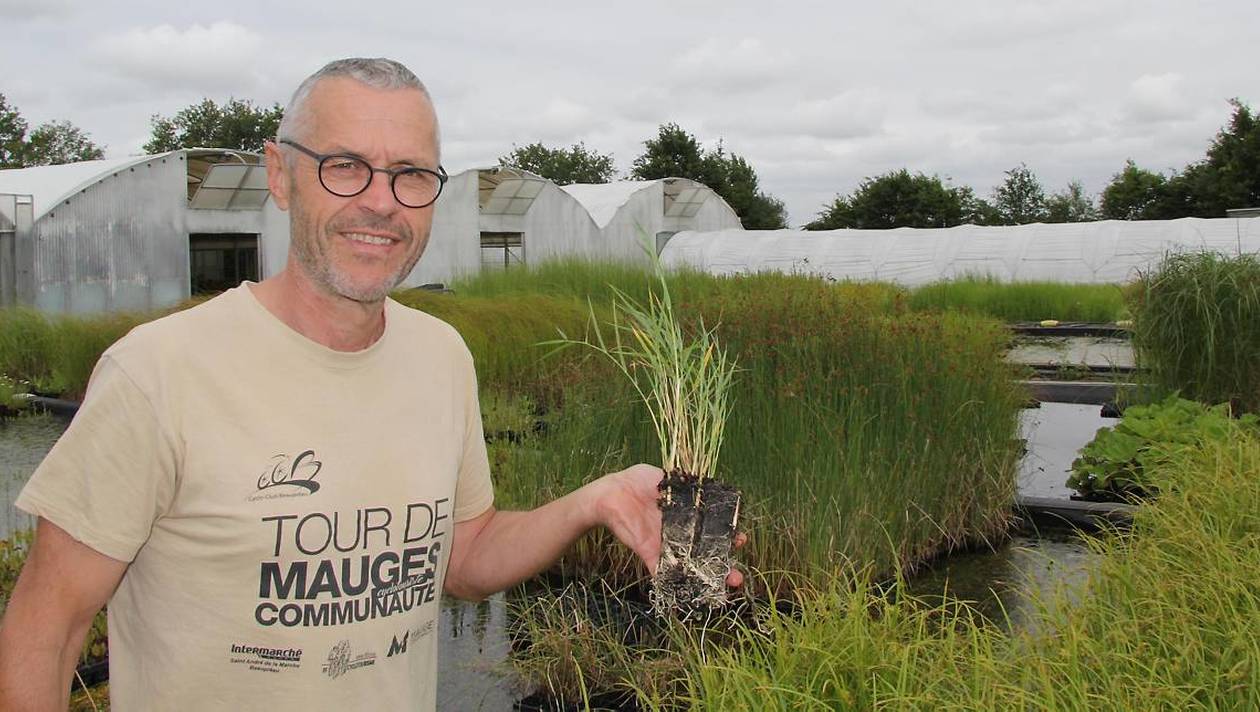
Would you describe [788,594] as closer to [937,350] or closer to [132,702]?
[937,350]

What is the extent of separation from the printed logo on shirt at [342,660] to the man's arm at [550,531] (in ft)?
1.26

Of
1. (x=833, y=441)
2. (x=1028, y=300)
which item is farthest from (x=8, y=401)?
(x=1028, y=300)

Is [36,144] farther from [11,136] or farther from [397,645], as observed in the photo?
[397,645]

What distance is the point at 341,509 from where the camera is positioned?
1.58 metres

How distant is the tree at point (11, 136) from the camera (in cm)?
4528

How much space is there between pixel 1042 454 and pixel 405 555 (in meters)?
6.31

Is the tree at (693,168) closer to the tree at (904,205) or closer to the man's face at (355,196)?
the tree at (904,205)

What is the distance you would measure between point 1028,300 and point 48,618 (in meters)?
16.2

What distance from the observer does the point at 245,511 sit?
4.95 feet

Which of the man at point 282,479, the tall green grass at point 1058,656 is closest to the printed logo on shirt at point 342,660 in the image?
the man at point 282,479

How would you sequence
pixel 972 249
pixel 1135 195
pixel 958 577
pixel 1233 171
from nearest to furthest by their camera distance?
1. pixel 958 577
2. pixel 972 249
3. pixel 1233 171
4. pixel 1135 195

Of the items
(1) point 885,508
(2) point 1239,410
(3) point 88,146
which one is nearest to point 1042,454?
(2) point 1239,410

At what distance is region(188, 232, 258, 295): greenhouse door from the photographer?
20.8 meters

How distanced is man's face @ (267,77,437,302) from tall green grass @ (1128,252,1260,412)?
5.98 meters
